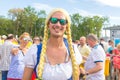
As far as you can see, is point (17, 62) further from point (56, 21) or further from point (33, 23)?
point (33, 23)

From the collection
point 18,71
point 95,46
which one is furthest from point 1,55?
point 95,46

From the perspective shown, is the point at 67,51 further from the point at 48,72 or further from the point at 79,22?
the point at 79,22

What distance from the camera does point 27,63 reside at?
292cm

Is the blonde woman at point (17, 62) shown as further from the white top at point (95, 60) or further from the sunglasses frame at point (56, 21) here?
the sunglasses frame at point (56, 21)

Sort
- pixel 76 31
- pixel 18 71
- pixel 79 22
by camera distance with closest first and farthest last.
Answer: pixel 18 71
pixel 76 31
pixel 79 22

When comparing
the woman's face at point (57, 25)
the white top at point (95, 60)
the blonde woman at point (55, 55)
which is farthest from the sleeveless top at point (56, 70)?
the white top at point (95, 60)

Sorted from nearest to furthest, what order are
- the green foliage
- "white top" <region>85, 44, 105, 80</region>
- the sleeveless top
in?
1. the sleeveless top
2. "white top" <region>85, 44, 105, 80</region>
3. the green foliage

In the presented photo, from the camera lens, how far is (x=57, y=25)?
9.53ft

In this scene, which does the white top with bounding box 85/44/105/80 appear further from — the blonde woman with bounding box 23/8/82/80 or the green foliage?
the green foliage

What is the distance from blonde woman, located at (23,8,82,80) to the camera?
285cm

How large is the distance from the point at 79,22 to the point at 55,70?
89.9m

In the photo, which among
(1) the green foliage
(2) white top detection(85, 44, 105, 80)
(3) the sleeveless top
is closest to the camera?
(3) the sleeveless top

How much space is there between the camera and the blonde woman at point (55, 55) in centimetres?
285

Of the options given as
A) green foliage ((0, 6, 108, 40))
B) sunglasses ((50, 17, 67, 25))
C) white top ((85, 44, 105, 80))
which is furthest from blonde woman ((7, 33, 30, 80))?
green foliage ((0, 6, 108, 40))
